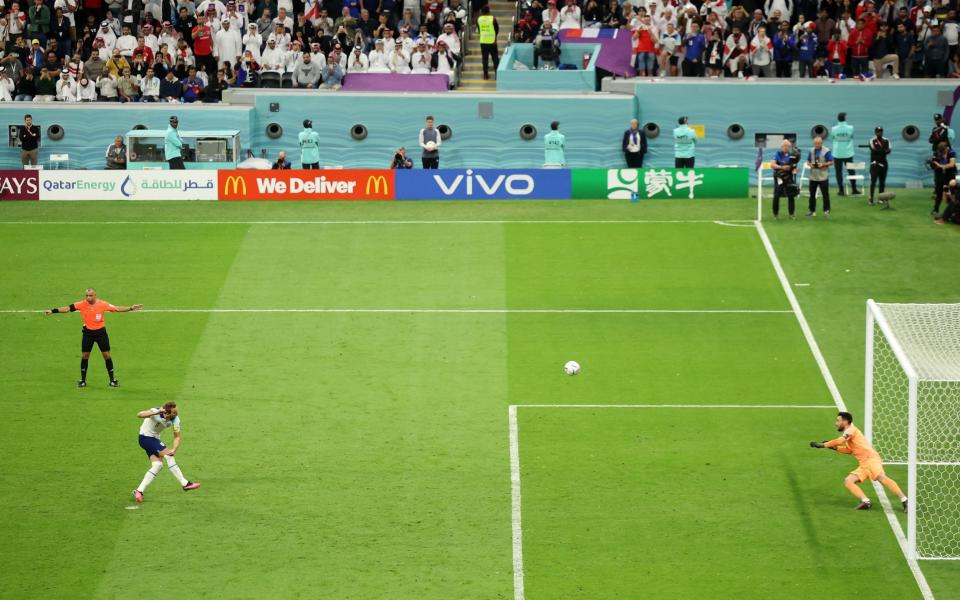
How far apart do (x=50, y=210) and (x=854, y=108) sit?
958 inches

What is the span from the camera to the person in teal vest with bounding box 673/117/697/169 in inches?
1698

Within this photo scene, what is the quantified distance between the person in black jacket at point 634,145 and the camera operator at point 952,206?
959 centimetres

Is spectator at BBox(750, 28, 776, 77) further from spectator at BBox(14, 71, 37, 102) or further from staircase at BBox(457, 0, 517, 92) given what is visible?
spectator at BBox(14, 71, 37, 102)

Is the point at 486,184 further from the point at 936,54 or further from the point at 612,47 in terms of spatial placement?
the point at 936,54

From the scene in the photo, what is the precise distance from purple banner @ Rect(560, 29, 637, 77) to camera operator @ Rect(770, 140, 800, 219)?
1032 cm

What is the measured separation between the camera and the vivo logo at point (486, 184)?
4209 centimetres

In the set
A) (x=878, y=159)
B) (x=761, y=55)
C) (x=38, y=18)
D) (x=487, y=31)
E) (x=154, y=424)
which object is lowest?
(x=154, y=424)

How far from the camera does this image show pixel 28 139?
45.1 meters

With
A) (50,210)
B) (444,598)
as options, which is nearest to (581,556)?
(444,598)

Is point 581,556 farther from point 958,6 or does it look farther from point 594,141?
point 958,6

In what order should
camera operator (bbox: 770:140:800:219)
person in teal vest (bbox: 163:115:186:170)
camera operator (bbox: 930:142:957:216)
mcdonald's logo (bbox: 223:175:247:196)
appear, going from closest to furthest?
1. camera operator (bbox: 770:140:800:219)
2. camera operator (bbox: 930:142:957:216)
3. mcdonald's logo (bbox: 223:175:247:196)
4. person in teal vest (bbox: 163:115:186:170)

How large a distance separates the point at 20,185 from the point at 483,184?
13405 millimetres

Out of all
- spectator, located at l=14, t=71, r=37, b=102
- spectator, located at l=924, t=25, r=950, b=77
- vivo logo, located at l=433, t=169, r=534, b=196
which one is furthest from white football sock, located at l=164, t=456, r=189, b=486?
spectator, located at l=924, t=25, r=950, b=77

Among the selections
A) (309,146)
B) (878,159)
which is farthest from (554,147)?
(878,159)
